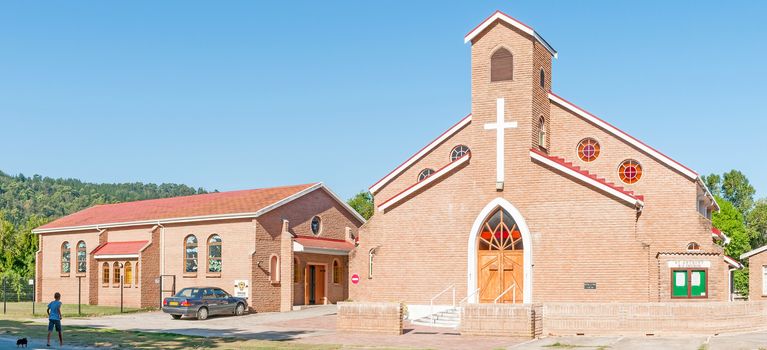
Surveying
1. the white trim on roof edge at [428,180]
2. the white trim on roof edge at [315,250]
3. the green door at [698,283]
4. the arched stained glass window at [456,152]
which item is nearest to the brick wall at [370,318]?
the white trim on roof edge at [428,180]

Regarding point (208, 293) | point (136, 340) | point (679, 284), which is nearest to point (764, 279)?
point (679, 284)

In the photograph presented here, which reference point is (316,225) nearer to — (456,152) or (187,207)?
(187,207)

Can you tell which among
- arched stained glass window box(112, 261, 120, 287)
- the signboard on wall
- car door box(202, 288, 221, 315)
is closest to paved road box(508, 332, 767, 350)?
car door box(202, 288, 221, 315)

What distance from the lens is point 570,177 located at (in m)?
31.4

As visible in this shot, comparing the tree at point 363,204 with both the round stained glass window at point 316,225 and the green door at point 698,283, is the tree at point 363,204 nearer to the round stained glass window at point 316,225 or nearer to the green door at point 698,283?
the round stained glass window at point 316,225

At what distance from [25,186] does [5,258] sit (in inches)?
5266

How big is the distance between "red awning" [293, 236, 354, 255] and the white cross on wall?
1363 cm

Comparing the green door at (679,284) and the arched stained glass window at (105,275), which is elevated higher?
the green door at (679,284)

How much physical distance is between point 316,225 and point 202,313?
10.8 m

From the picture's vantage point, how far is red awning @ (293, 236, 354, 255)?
42.7 meters

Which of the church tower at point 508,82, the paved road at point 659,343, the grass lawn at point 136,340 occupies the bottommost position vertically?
the grass lawn at point 136,340

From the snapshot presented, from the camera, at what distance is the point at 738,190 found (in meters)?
96.2

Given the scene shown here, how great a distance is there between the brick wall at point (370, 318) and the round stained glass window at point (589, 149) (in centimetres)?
1316

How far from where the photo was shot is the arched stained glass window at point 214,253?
43.0m
